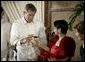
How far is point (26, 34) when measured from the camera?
309 cm

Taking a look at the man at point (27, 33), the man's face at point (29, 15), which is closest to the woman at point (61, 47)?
the man at point (27, 33)

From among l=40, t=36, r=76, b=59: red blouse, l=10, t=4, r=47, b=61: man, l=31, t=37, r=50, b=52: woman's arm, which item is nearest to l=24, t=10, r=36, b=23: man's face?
l=10, t=4, r=47, b=61: man

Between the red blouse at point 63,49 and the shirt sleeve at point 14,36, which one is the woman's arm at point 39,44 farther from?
the shirt sleeve at point 14,36

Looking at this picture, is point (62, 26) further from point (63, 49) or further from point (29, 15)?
point (29, 15)

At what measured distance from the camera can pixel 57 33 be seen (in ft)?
9.14

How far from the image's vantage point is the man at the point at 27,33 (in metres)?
3.02

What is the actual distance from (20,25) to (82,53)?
1119 millimetres

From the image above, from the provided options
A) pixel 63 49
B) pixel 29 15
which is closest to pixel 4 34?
pixel 29 15

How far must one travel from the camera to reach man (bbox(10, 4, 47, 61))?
302 centimetres

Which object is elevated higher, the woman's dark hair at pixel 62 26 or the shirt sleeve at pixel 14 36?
the woman's dark hair at pixel 62 26

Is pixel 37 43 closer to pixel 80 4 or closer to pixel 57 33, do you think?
pixel 57 33

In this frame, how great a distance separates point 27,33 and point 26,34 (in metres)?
0.02

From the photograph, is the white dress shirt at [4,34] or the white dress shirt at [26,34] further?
the white dress shirt at [4,34]

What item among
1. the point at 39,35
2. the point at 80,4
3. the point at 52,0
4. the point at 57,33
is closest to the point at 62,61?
the point at 57,33
